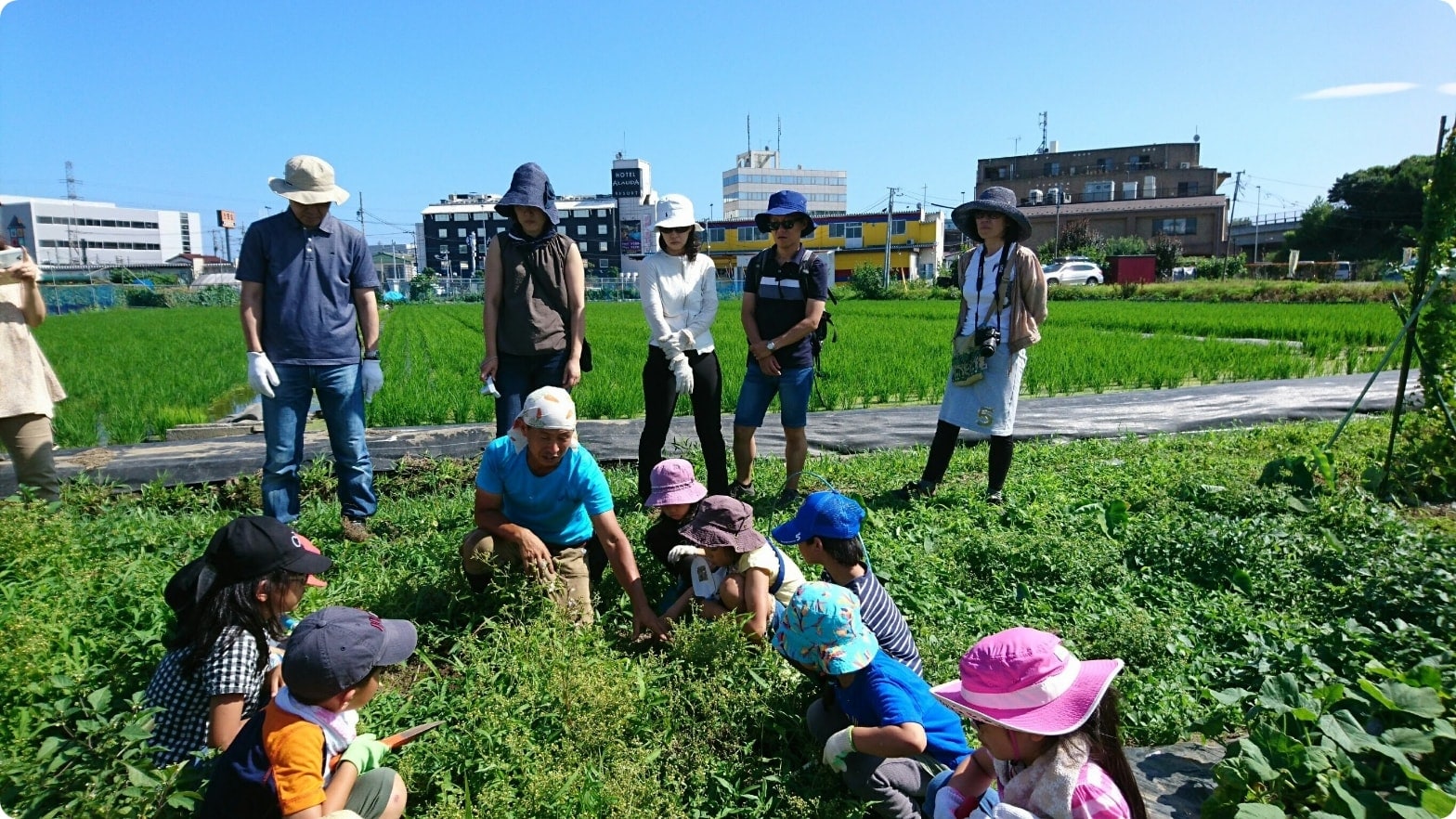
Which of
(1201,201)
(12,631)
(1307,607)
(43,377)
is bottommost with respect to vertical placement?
(1307,607)

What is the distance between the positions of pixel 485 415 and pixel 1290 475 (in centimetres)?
598

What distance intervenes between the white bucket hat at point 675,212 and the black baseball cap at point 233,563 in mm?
2522

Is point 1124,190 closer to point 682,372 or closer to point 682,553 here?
point 682,372

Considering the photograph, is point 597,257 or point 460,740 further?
point 597,257

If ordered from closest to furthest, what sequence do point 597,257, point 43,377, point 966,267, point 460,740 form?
1. point 460,740
2. point 43,377
3. point 966,267
4. point 597,257

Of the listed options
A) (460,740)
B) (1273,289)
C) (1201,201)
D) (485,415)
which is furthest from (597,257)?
(460,740)

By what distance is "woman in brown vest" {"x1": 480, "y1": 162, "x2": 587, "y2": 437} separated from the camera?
13.2ft

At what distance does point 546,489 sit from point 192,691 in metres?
1.24

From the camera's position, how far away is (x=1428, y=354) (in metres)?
4.32

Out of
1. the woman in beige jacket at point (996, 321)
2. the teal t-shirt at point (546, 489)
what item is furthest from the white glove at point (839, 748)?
the woman in beige jacket at point (996, 321)

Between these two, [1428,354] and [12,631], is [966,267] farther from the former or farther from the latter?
[12,631]

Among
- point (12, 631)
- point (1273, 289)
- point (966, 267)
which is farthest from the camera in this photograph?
point (1273, 289)

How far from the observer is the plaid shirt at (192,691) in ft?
6.79

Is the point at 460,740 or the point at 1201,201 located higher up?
the point at 1201,201
